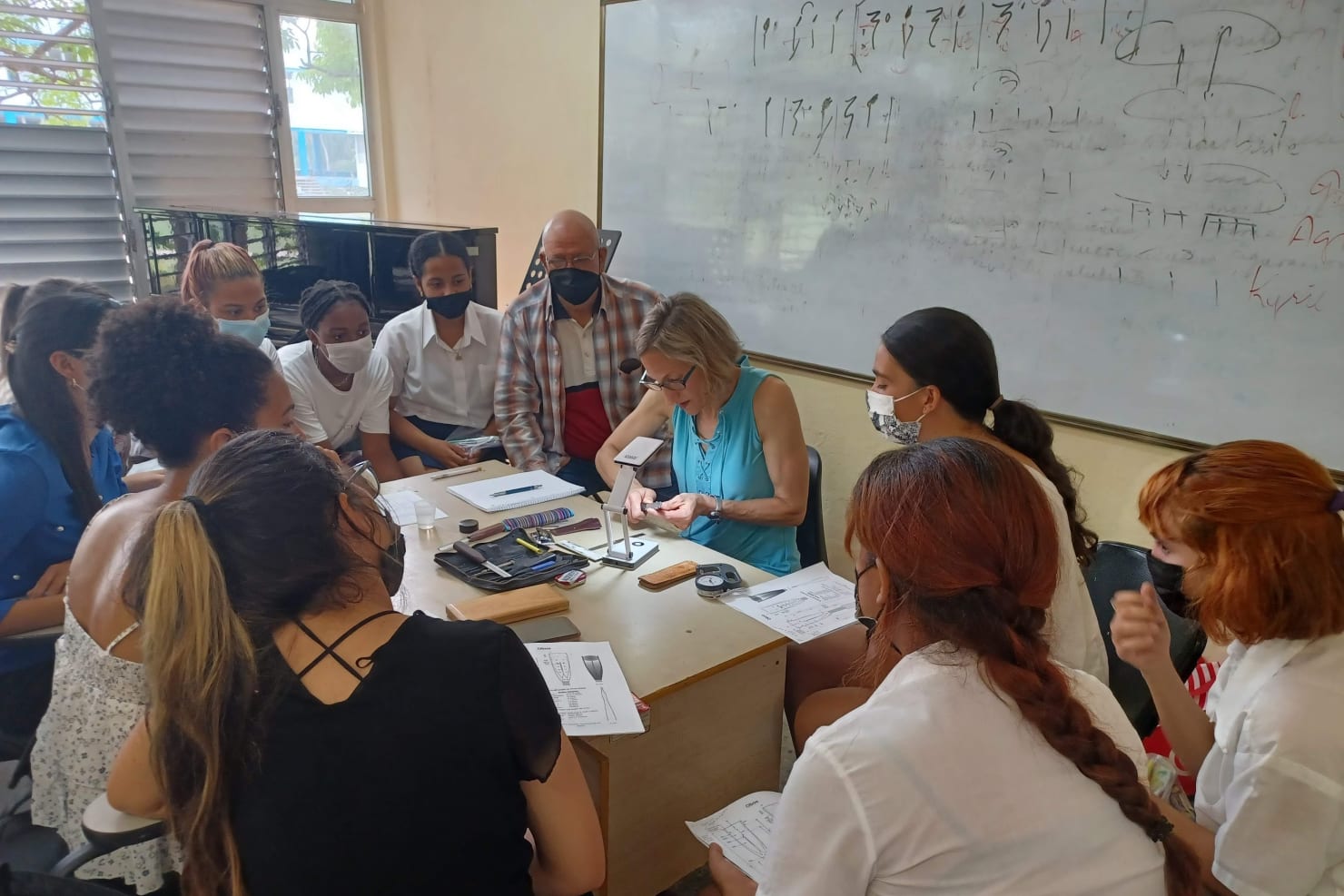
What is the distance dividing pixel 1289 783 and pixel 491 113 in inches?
168

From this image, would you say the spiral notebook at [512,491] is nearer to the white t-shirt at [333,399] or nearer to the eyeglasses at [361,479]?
the white t-shirt at [333,399]

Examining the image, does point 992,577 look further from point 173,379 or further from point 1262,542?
point 173,379

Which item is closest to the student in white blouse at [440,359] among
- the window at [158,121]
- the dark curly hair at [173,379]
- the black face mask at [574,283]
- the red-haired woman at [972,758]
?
the black face mask at [574,283]

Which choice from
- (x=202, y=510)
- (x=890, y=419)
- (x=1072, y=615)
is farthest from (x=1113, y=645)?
(x=202, y=510)

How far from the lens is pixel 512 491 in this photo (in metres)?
2.44

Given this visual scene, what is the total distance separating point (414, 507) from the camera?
225cm

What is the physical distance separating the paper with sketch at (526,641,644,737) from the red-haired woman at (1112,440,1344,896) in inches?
33.2

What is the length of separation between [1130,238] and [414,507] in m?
2.12

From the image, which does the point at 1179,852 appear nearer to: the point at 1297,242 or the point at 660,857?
the point at 660,857

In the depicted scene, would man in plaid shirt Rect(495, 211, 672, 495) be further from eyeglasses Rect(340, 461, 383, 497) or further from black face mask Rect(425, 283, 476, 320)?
eyeglasses Rect(340, 461, 383, 497)

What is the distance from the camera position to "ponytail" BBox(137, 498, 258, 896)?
0.92 metres

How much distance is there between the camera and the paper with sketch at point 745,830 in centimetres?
135

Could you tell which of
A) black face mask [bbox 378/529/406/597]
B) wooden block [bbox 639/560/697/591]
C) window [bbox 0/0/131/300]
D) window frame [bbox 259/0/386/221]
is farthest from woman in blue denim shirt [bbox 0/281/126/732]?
window frame [bbox 259/0/386/221]

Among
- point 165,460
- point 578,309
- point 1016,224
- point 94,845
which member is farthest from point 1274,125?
point 94,845
